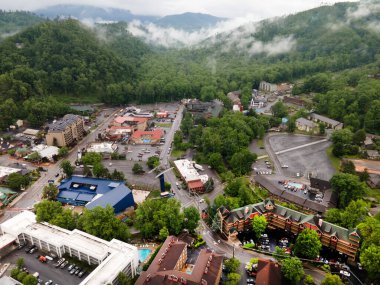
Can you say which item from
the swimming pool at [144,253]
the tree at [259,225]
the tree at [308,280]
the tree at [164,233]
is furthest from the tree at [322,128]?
the swimming pool at [144,253]

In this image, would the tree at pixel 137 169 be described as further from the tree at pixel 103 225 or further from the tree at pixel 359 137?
the tree at pixel 359 137

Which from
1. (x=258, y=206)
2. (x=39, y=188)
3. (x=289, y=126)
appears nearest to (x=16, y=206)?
(x=39, y=188)

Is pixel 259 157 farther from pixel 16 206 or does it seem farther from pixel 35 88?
pixel 35 88

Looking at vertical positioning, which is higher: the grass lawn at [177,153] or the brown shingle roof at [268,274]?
the brown shingle roof at [268,274]

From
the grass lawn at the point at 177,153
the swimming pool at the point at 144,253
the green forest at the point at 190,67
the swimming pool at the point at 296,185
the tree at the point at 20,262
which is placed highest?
the green forest at the point at 190,67

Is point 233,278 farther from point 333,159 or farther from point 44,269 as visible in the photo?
point 333,159

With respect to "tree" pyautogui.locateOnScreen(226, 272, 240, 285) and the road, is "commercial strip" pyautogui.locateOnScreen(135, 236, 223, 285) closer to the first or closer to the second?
"tree" pyautogui.locateOnScreen(226, 272, 240, 285)

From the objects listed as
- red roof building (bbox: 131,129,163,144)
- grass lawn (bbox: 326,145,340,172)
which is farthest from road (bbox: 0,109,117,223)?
grass lawn (bbox: 326,145,340,172)
